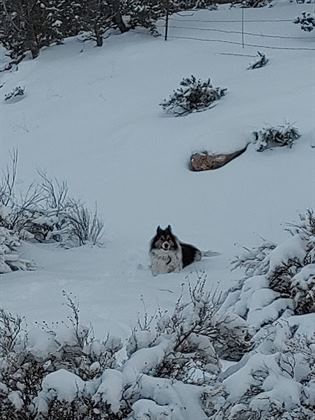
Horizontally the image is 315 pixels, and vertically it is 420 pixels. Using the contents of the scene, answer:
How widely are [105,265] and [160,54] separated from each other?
10.2 metres

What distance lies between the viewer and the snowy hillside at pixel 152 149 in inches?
308

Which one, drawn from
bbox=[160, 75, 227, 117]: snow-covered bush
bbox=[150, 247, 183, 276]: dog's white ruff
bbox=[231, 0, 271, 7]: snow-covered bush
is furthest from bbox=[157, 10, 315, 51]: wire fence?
bbox=[150, 247, 183, 276]: dog's white ruff

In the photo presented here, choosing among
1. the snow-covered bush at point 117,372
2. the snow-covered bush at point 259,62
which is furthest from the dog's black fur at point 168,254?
the snow-covered bush at point 259,62

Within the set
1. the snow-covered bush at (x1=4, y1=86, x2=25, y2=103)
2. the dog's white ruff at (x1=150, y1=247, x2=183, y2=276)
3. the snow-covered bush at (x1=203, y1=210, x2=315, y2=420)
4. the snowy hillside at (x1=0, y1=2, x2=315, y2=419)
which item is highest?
the snow-covered bush at (x1=203, y1=210, x2=315, y2=420)

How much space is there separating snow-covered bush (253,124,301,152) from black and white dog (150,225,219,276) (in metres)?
3.60

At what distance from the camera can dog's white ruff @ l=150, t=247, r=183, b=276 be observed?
850cm

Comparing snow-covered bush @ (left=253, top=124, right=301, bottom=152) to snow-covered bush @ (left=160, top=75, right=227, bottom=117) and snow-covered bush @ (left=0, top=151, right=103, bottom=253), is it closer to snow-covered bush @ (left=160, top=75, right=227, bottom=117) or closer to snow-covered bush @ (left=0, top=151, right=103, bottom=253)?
snow-covered bush @ (left=160, top=75, right=227, bottom=117)

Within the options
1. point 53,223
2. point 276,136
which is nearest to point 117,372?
point 53,223

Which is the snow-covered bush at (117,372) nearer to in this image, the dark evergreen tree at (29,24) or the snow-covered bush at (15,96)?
the snow-covered bush at (15,96)

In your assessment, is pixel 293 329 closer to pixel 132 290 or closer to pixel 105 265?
pixel 132 290

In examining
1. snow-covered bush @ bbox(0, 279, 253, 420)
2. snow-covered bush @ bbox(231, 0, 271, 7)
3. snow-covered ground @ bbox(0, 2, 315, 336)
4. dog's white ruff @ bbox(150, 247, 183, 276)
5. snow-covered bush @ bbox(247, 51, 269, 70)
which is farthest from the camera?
snow-covered bush @ bbox(231, 0, 271, 7)

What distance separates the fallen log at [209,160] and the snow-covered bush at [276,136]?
1.02 feet

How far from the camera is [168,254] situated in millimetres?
8484

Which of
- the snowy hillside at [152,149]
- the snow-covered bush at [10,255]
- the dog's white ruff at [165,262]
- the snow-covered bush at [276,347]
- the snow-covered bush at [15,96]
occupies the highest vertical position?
the snow-covered bush at [276,347]
